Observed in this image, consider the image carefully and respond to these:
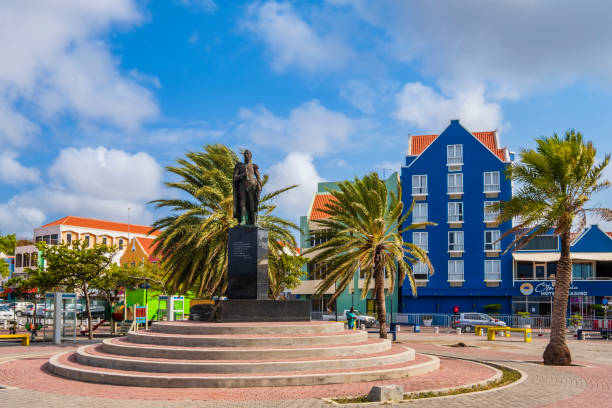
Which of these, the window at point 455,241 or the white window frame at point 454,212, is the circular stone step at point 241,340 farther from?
A: the white window frame at point 454,212

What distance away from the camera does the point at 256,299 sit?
1772cm

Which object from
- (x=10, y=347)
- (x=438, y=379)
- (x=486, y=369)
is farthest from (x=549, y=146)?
(x=10, y=347)

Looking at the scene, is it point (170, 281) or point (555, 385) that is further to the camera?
point (170, 281)

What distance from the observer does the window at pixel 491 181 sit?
52.2m

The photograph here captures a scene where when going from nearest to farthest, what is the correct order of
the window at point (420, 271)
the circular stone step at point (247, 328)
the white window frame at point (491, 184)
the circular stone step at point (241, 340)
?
the circular stone step at point (241, 340) → the circular stone step at point (247, 328) → the white window frame at point (491, 184) → the window at point (420, 271)

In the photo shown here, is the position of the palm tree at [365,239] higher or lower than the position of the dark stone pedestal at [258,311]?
higher

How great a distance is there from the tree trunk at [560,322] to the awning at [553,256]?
104 feet

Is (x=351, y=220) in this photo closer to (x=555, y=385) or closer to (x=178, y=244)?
(x=178, y=244)

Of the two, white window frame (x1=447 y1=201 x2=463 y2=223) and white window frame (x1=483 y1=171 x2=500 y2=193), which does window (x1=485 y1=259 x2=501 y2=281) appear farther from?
white window frame (x1=483 y1=171 x2=500 y2=193)

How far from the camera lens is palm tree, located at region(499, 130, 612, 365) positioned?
770 inches

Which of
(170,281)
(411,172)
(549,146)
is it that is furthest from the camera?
(411,172)

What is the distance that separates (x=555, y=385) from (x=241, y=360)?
770cm

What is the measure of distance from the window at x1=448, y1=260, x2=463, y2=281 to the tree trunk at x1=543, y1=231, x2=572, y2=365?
32347mm

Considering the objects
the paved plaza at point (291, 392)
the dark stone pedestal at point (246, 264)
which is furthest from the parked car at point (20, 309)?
the dark stone pedestal at point (246, 264)
